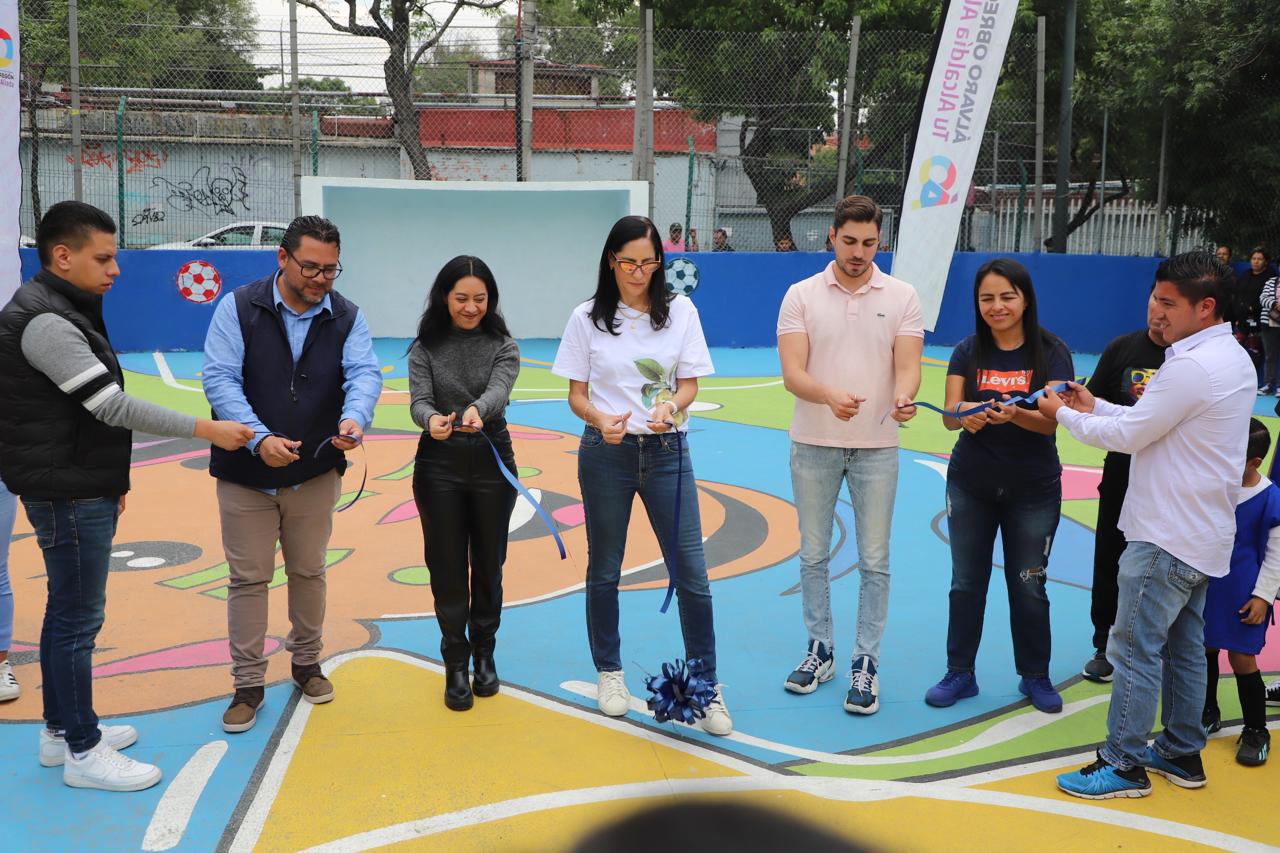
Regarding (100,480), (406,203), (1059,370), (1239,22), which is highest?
(1239,22)

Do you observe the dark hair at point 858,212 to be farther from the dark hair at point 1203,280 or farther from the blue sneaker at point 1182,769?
the blue sneaker at point 1182,769

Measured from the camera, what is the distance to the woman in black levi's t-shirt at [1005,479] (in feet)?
13.5

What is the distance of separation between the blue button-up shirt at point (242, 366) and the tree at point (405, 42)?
34.0 ft

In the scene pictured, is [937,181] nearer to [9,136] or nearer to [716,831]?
[9,136]

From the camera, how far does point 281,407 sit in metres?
3.93

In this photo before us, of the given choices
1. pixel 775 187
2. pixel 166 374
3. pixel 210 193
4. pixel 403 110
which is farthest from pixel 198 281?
pixel 775 187

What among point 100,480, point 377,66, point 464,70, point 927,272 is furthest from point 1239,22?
point 100,480

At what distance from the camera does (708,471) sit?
8.26m

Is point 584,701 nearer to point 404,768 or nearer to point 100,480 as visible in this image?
point 404,768

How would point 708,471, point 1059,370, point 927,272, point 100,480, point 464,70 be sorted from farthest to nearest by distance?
point 464,70, point 927,272, point 708,471, point 1059,370, point 100,480

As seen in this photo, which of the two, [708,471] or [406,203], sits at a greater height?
[406,203]

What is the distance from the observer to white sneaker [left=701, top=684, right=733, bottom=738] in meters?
3.96

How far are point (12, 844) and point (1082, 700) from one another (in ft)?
12.6

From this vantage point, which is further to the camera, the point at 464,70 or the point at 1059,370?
the point at 464,70
